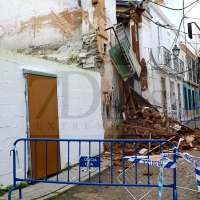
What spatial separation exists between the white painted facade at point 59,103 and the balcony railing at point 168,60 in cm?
871

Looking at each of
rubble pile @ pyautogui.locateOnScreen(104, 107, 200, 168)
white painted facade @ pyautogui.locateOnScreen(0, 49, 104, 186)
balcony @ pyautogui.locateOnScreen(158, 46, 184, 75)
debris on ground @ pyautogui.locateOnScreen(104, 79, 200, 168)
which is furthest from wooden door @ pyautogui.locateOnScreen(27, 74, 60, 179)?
balcony @ pyautogui.locateOnScreen(158, 46, 184, 75)

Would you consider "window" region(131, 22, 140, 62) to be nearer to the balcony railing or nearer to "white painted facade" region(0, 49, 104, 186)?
the balcony railing

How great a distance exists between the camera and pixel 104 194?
5215 mm

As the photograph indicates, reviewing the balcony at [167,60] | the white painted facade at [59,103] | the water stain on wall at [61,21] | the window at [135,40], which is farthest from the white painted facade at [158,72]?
the white painted facade at [59,103]

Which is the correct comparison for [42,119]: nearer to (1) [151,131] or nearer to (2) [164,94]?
(1) [151,131]

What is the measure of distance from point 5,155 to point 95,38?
5.85m

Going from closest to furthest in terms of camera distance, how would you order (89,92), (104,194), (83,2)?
1. (104,194)
2. (89,92)
3. (83,2)

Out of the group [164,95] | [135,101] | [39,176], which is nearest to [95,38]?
[135,101]

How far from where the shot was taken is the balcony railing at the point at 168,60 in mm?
16953

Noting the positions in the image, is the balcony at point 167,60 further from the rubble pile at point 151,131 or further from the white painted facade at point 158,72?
the rubble pile at point 151,131

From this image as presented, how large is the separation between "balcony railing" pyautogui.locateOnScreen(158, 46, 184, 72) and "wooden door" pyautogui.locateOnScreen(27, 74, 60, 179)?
1140 centimetres

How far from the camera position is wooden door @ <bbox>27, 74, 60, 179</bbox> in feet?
19.6

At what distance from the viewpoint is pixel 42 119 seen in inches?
249

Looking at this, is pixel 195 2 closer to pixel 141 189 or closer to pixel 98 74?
pixel 98 74
